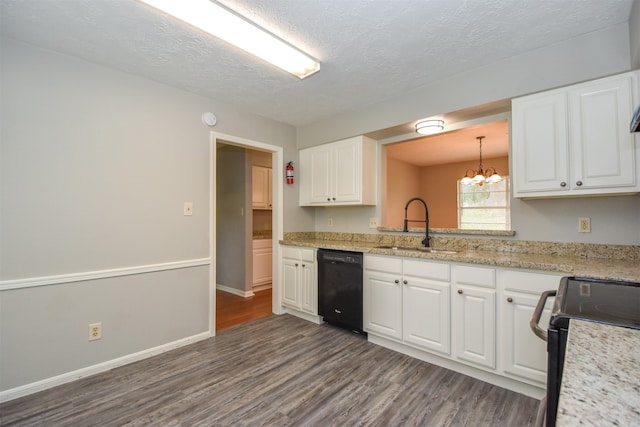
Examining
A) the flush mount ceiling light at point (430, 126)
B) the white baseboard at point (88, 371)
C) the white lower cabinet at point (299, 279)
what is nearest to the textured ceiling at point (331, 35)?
the flush mount ceiling light at point (430, 126)

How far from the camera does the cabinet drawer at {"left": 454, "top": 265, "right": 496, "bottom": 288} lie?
2.09 m

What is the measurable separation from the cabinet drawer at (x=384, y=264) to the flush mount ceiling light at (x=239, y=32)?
5.50 feet

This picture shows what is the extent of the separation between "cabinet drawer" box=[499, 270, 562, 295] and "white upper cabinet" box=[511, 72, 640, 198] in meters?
0.61

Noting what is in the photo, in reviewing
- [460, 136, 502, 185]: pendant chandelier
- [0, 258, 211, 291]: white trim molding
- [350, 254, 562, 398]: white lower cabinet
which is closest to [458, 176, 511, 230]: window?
[460, 136, 502, 185]: pendant chandelier

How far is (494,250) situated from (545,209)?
495 millimetres

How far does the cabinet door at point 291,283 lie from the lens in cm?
345

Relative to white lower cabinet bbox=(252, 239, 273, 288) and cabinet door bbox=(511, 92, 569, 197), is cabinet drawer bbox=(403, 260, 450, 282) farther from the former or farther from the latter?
white lower cabinet bbox=(252, 239, 273, 288)

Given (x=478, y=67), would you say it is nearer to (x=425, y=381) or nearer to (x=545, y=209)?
(x=545, y=209)

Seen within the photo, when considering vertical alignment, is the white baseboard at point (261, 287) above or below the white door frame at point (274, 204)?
below

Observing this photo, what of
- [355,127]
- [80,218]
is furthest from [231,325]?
[355,127]

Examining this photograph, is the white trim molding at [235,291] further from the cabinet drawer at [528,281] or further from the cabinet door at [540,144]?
the cabinet door at [540,144]

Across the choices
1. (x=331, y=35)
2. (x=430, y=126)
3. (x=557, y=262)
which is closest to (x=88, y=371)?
(x=331, y=35)

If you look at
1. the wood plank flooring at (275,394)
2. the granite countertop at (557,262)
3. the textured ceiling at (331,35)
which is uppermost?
the textured ceiling at (331,35)

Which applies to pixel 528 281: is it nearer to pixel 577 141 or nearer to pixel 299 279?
pixel 577 141
